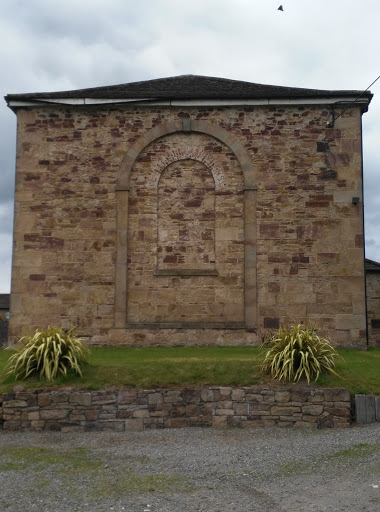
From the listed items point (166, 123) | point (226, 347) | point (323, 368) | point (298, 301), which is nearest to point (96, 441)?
point (323, 368)

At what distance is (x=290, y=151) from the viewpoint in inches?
611

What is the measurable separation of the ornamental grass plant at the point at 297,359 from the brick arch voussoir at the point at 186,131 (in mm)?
5585

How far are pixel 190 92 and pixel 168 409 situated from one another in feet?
30.4

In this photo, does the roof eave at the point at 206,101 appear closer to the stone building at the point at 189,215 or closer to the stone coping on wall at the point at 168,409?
the stone building at the point at 189,215

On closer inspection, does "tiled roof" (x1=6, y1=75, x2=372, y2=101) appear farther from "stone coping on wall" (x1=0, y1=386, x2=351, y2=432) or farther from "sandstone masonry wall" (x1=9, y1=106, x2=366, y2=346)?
"stone coping on wall" (x1=0, y1=386, x2=351, y2=432)

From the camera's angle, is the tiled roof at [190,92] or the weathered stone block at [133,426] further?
the tiled roof at [190,92]

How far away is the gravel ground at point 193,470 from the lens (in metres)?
6.45

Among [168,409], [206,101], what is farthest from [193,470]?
[206,101]

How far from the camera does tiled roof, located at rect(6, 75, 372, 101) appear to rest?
1544 cm

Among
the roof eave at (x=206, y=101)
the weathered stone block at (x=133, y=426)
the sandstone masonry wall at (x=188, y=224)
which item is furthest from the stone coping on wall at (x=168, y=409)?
the roof eave at (x=206, y=101)

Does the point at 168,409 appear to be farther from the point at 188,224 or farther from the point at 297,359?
the point at 188,224

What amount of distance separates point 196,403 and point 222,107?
8593mm

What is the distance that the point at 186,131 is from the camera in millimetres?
15680

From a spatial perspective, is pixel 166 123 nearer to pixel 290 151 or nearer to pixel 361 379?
pixel 290 151
